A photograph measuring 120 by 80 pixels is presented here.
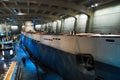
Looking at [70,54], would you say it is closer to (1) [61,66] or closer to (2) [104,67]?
(1) [61,66]

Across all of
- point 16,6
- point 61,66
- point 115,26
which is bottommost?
point 61,66

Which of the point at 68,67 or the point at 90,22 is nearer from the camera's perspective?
the point at 68,67

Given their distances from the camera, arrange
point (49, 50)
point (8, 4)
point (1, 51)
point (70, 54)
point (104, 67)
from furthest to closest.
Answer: point (8, 4), point (1, 51), point (49, 50), point (70, 54), point (104, 67)

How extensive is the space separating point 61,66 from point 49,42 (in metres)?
1.71

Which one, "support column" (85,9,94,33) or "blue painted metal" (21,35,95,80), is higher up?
"support column" (85,9,94,33)

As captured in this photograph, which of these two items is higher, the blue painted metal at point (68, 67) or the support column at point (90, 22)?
the support column at point (90, 22)

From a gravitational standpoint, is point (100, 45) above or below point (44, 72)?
above

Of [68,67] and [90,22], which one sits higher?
[90,22]

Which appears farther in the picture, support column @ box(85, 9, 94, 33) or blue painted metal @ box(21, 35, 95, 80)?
support column @ box(85, 9, 94, 33)

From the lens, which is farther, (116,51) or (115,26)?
(115,26)

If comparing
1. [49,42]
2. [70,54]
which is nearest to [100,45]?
[70,54]

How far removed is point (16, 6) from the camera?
13148mm

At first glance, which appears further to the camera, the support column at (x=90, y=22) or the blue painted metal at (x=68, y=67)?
the support column at (x=90, y=22)

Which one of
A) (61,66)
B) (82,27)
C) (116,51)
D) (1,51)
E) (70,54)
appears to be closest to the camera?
(116,51)
